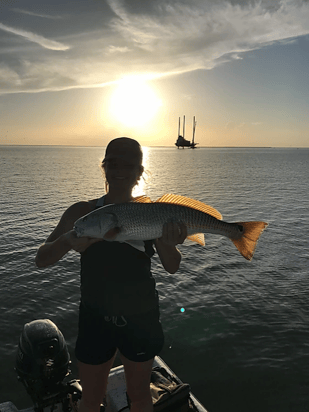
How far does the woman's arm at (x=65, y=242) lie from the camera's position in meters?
3.27

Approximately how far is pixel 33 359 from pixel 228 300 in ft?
29.6

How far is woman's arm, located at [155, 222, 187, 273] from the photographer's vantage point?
11.6ft

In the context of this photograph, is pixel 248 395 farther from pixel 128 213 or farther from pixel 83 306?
pixel 128 213

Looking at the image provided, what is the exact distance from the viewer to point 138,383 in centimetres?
342

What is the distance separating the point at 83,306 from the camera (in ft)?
11.7

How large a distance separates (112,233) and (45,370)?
2.57 metres

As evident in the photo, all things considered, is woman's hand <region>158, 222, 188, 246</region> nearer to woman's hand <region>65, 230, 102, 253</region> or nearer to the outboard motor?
woman's hand <region>65, 230, 102, 253</region>

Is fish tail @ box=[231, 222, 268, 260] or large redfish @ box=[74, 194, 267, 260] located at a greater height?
large redfish @ box=[74, 194, 267, 260]

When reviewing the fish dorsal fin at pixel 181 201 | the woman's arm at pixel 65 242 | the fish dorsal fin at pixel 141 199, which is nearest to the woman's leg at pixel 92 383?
the woman's arm at pixel 65 242

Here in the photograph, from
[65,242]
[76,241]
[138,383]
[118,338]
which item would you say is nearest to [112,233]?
[76,241]

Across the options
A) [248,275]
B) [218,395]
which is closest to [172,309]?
[218,395]

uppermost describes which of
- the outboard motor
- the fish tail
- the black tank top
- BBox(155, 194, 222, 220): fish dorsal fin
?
BBox(155, 194, 222, 220): fish dorsal fin

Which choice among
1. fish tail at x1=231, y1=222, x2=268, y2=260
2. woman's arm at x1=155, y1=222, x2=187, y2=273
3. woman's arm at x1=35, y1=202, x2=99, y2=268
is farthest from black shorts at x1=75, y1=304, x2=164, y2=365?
fish tail at x1=231, y1=222, x2=268, y2=260

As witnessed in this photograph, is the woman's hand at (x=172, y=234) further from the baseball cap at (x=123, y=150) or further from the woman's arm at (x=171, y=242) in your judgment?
the baseball cap at (x=123, y=150)
